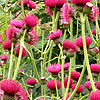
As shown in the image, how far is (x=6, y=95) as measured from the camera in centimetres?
90

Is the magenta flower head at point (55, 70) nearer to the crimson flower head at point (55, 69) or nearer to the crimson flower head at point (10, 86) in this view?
the crimson flower head at point (55, 69)

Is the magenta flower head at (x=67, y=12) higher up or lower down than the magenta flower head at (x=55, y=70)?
higher up

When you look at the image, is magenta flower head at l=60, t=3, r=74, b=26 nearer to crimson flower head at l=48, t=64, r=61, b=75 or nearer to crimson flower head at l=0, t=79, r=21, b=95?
crimson flower head at l=48, t=64, r=61, b=75

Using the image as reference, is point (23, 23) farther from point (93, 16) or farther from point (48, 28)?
point (48, 28)

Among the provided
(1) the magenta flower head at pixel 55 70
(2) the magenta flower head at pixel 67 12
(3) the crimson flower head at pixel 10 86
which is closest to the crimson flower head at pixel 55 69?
(1) the magenta flower head at pixel 55 70

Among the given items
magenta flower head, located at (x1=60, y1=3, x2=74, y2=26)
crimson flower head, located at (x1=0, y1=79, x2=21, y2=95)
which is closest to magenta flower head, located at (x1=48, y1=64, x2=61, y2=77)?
magenta flower head, located at (x1=60, y1=3, x2=74, y2=26)

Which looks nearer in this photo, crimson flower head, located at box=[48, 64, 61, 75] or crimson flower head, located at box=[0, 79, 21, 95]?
crimson flower head, located at box=[0, 79, 21, 95]

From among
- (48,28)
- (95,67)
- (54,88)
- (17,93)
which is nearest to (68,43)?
(95,67)

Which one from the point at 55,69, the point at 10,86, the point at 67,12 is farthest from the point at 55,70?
the point at 10,86

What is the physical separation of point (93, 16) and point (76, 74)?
278 mm

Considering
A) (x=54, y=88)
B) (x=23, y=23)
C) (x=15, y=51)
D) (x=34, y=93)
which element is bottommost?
(x=34, y=93)

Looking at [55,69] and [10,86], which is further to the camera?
[55,69]

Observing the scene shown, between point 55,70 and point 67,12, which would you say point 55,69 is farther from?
point 67,12

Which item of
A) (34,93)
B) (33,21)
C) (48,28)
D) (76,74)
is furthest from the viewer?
(34,93)
